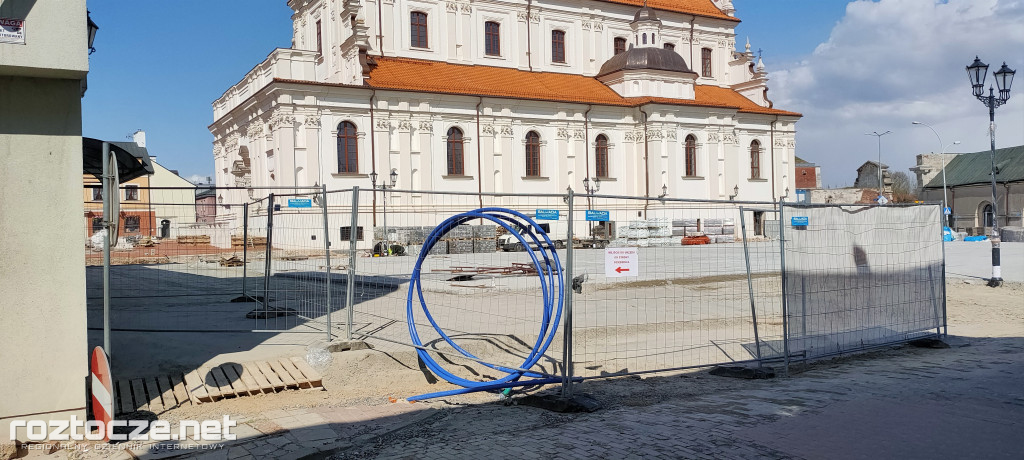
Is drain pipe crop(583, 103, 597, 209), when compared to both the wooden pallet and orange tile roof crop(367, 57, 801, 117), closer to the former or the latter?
orange tile roof crop(367, 57, 801, 117)

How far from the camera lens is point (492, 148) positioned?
44781mm

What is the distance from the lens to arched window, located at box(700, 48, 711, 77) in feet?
189

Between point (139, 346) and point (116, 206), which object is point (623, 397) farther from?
point (139, 346)

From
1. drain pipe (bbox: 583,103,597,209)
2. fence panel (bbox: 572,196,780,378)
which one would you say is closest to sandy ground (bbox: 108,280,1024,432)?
fence panel (bbox: 572,196,780,378)

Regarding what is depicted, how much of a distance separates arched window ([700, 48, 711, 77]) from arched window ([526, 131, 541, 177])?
17996 millimetres

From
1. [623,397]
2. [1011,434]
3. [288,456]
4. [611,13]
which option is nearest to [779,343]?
[623,397]

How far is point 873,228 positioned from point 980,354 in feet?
6.99

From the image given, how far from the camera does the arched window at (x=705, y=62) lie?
189 ft

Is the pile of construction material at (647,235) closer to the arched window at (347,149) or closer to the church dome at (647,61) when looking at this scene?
the church dome at (647,61)

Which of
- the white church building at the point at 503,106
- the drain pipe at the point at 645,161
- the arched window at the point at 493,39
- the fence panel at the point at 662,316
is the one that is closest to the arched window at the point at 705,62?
the white church building at the point at 503,106

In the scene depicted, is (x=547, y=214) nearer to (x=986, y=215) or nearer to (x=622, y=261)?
(x=622, y=261)

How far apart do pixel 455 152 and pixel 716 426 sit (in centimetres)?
3854

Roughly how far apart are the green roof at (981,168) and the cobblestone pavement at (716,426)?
6792cm

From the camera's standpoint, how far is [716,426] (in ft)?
20.5
